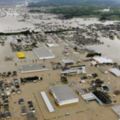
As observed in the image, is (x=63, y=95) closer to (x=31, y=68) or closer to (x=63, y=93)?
(x=63, y=93)

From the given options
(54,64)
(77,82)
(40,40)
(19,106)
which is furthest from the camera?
(40,40)

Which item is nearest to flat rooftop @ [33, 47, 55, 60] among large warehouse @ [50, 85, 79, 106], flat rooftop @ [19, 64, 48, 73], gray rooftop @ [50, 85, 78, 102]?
flat rooftop @ [19, 64, 48, 73]

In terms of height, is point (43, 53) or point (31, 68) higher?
point (43, 53)

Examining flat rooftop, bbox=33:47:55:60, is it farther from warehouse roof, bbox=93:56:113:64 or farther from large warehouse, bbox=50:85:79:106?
large warehouse, bbox=50:85:79:106

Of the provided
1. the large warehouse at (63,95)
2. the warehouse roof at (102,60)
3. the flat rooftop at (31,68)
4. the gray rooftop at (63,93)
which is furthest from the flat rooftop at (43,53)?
the large warehouse at (63,95)

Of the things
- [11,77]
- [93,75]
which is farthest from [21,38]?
[93,75]

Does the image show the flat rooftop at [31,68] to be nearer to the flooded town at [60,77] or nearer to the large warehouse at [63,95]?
the flooded town at [60,77]

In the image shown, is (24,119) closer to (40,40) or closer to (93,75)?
(93,75)

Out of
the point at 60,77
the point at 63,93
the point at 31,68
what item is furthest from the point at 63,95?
the point at 31,68
